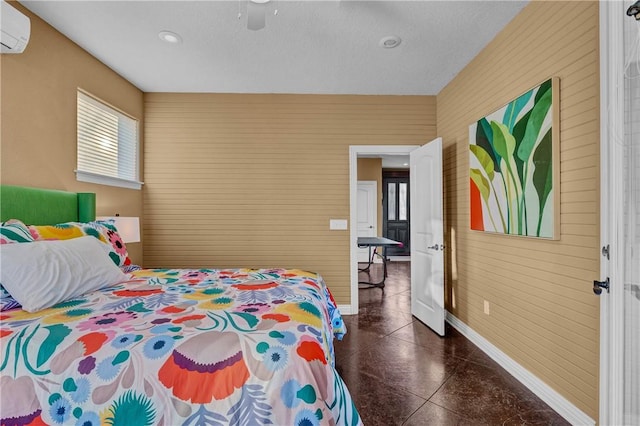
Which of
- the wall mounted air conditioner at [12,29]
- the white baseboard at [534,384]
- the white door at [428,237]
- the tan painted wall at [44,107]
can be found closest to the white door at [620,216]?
the white baseboard at [534,384]

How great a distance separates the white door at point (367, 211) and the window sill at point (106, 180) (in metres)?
5.50

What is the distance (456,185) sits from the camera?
355cm

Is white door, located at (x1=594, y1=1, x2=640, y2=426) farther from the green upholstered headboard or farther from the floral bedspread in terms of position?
the green upholstered headboard

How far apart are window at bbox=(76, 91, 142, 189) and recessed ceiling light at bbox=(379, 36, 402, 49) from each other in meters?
2.86

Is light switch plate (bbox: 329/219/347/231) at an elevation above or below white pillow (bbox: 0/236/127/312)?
above

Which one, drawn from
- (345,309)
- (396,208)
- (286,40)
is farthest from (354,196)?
(396,208)

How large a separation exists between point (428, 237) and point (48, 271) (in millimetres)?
3335

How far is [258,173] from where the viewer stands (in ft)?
13.3

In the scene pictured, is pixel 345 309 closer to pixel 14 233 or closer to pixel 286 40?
pixel 286 40

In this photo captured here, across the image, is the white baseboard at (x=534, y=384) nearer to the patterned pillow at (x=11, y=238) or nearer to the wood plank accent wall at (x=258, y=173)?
the wood plank accent wall at (x=258, y=173)

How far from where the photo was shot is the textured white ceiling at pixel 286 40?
2395 millimetres

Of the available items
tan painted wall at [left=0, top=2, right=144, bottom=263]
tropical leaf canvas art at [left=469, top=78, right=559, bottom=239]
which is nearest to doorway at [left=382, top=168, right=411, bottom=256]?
tropical leaf canvas art at [left=469, top=78, right=559, bottom=239]

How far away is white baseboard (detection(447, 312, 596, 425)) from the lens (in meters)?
1.93

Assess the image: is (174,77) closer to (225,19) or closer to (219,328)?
(225,19)
